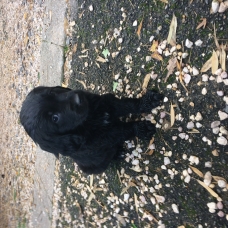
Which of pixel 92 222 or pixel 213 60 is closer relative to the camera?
pixel 213 60

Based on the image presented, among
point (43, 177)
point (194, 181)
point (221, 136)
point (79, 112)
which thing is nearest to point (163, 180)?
point (194, 181)

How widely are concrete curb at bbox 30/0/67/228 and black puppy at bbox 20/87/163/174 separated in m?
1.59

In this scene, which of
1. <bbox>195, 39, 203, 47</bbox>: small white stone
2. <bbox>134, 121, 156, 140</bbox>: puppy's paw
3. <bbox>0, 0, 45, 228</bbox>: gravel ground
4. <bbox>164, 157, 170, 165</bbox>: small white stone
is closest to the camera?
<bbox>195, 39, 203, 47</bbox>: small white stone

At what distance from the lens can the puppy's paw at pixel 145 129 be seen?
9.83ft

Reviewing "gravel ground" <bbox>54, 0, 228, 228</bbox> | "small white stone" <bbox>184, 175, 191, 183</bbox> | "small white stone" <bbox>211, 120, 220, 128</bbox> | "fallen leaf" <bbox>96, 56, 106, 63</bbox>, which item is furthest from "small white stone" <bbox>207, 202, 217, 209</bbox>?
"fallen leaf" <bbox>96, 56, 106, 63</bbox>

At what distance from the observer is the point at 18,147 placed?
542 centimetres

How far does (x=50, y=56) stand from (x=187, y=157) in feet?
9.42

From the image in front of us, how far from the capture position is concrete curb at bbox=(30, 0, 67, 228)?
447 cm

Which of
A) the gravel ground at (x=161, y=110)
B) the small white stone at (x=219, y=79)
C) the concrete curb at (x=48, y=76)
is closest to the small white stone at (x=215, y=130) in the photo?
the gravel ground at (x=161, y=110)

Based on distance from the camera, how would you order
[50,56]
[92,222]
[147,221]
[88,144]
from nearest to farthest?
1. [88,144]
2. [147,221]
3. [92,222]
4. [50,56]

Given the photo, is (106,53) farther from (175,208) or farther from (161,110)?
(175,208)

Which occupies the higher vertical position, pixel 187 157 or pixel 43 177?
pixel 187 157

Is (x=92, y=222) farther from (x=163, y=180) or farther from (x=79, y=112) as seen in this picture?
(x=79, y=112)

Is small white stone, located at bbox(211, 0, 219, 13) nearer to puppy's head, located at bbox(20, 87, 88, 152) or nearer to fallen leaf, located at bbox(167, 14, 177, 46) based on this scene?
fallen leaf, located at bbox(167, 14, 177, 46)
